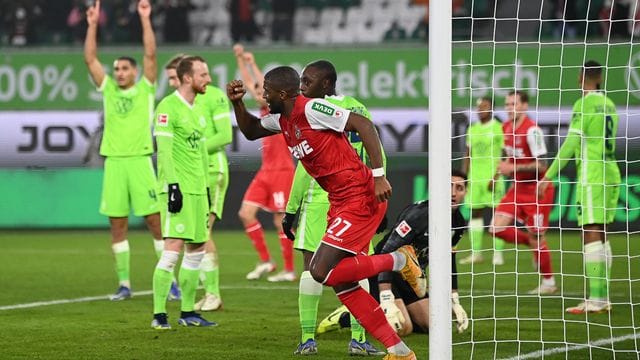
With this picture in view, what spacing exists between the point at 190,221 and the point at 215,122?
6.57ft

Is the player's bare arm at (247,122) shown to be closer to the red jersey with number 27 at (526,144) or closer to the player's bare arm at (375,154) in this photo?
the player's bare arm at (375,154)

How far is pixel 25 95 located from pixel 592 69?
12.5 meters

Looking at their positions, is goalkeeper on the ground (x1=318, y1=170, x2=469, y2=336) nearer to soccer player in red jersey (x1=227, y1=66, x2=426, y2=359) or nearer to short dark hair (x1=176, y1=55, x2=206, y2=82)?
soccer player in red jersey (x1=227, y1=66, x2=426, y2=359)

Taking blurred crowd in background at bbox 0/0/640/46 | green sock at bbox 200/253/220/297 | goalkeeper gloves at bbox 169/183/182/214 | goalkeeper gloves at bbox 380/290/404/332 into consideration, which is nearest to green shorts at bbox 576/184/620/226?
goalkeeper gloves at bbox 380/290/404/332

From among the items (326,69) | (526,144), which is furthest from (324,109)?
(526,144)

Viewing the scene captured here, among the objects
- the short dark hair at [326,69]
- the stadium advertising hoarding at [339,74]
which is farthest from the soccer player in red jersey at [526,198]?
the stadium advertising hoarding at [339,74]

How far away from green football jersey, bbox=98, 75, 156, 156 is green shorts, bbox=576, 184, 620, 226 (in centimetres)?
434

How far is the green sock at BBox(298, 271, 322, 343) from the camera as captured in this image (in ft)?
25.4

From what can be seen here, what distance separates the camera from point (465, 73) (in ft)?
65.0

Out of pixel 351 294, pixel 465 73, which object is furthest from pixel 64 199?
pixel 351 294

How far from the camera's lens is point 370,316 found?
686cm

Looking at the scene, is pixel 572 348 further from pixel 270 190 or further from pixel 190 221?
pixel 270 190

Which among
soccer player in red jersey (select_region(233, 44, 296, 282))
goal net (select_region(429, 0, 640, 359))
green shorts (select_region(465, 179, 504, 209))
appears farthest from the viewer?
green shorts (select_region(465, 179, 504, 209))

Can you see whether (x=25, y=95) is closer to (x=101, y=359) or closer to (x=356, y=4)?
(x=356, y=4)
